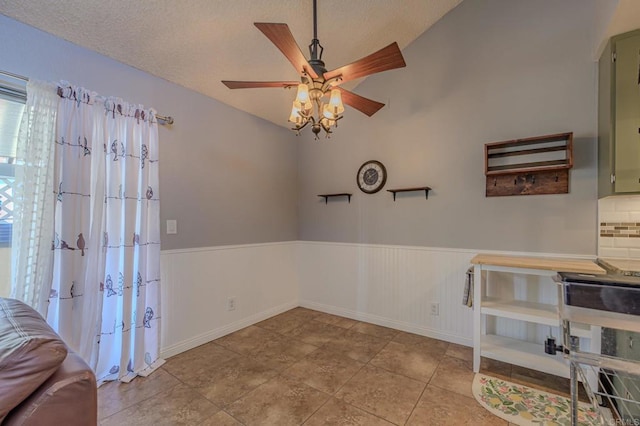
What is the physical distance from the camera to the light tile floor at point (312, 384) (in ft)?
5.51

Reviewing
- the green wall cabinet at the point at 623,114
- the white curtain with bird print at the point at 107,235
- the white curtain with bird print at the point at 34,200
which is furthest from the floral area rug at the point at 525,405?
the white curtain with bird print at the point at 34,200

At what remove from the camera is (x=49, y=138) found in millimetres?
1764

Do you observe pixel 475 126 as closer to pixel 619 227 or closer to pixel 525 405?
pixel 619 227

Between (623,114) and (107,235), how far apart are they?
365 centimetres

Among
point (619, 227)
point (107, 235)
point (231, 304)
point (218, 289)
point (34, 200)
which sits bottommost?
point (231, 304)

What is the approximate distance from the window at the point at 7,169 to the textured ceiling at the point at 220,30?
1.67 ft

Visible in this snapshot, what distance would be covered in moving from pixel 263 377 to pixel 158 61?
2.68 m

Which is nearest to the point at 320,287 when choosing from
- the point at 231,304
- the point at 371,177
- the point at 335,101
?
the point at 231,304

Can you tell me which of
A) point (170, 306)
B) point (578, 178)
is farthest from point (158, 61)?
point (578, 178)

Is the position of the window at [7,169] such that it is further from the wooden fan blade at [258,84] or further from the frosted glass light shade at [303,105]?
the frosted glass light shade at [303,105]

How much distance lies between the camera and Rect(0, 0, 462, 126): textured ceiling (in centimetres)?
182

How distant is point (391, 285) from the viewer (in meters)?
3.06

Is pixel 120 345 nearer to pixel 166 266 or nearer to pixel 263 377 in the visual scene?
pixel 166 266

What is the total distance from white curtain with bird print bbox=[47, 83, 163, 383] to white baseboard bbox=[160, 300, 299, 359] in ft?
0.66
